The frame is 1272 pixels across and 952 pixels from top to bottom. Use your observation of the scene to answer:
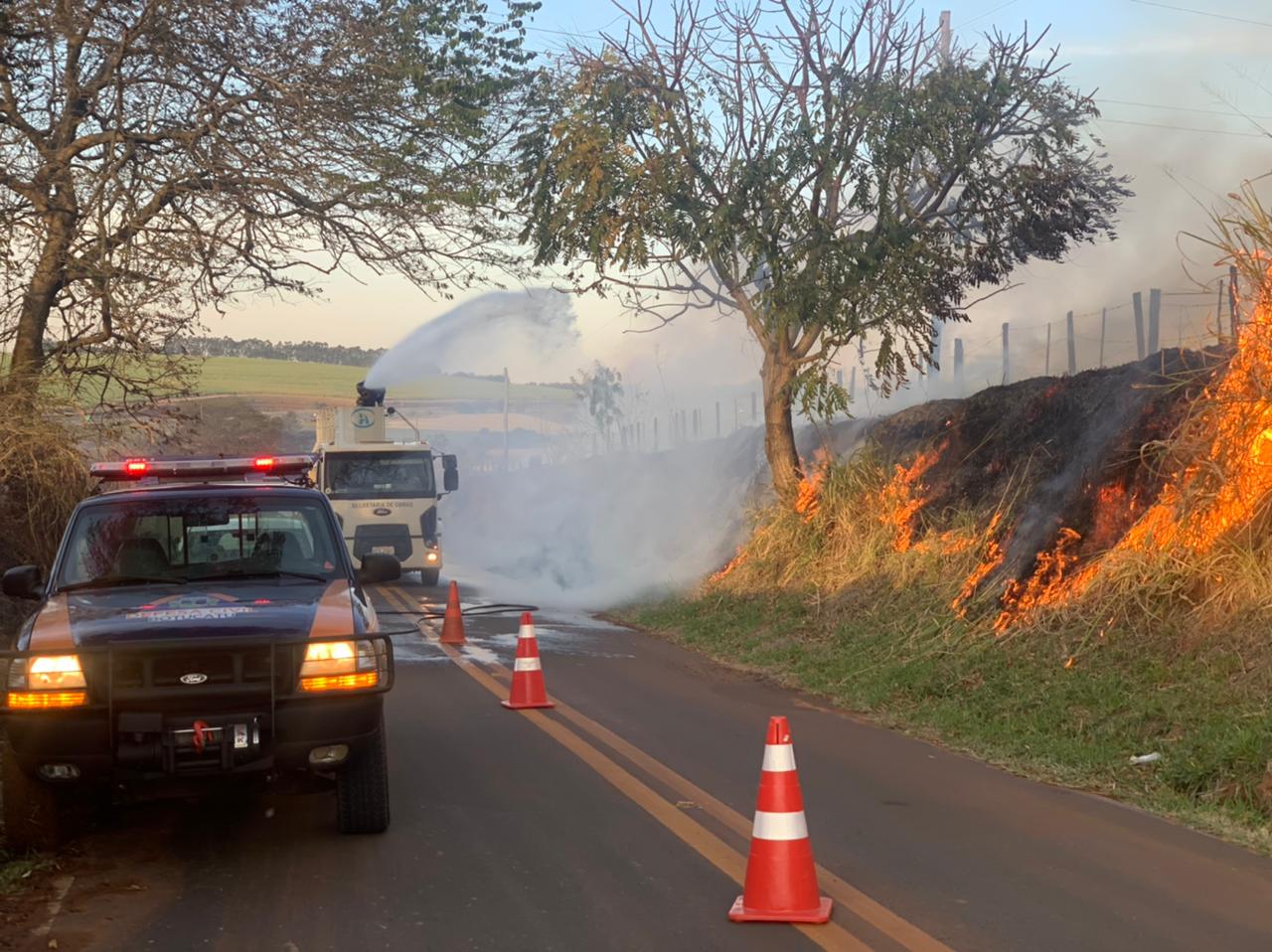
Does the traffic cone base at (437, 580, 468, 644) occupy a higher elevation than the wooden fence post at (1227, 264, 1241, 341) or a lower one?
lower

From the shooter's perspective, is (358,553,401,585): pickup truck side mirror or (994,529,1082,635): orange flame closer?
(358,553,401,585): pickup truck side mirror

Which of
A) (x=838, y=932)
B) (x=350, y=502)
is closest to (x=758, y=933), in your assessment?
(x=838, y=932)

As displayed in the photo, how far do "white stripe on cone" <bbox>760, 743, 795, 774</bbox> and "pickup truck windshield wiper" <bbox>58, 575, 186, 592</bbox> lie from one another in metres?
3.45

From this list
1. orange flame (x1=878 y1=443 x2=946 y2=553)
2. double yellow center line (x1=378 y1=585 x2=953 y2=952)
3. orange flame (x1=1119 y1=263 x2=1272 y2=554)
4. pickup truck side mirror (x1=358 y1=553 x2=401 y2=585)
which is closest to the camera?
double yellow center line (x1=378 y1=585 x2=953 y2=952)

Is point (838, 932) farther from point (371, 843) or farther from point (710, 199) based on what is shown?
point (710, 199)

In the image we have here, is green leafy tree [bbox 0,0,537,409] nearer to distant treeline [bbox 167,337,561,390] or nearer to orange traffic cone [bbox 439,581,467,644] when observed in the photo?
orange traffic cone [bbox 439,581,467,644]

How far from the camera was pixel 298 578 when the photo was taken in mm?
7777

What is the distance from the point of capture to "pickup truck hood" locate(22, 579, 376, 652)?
6539mm

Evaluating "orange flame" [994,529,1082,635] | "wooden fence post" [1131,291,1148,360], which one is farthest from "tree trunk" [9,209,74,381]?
"wooden fence post" [1131,291,1148,360]

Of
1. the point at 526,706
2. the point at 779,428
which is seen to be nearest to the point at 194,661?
the point at 526,706

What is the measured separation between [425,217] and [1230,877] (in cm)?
1321

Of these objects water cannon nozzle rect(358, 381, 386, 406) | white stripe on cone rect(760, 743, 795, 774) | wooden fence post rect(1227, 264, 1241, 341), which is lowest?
white stripe on cone rect(760, 743, 795, 774)

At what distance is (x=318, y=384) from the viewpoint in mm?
74250

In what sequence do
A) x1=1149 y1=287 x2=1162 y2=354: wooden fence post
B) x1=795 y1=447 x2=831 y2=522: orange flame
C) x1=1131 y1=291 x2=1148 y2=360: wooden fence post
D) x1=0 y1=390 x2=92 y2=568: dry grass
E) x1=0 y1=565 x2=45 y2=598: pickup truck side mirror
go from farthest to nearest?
1. x1=1131 y1=291 x2=1148 y2=360: wooden fence post
2. x1=1149 y1=287 x2=1162 y2=354: wooden fence post
3. x1=795 y1=447 x2=831 y2=522: orange flame
4. x1=0 y1=390 x2=92 y2=568: dry grass
5. x1=0 y1=565 x2=45 y2=598: pickup truck side mirror
